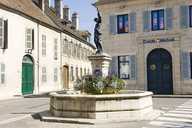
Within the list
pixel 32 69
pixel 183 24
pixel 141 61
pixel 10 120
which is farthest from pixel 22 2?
pixel 10 120

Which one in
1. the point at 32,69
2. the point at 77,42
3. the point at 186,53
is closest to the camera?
the point at 186,53

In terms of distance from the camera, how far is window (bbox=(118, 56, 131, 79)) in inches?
965

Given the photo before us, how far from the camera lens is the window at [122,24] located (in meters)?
24.9

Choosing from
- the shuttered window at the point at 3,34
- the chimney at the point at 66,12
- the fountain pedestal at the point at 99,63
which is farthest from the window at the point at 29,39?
the chimney at the point at 66,12

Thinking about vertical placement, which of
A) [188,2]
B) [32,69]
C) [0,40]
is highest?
[188,2]

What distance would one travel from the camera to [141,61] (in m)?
24.1

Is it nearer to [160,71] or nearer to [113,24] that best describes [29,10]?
[113,24]

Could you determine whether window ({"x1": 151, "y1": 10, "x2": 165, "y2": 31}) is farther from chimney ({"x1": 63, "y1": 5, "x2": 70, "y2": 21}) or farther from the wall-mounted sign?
chimney ({"x1": 63, "y1": 5, "x2": 70, "y2": 21})

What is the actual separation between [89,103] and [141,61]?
45.5 feet

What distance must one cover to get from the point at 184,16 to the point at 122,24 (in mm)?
4320

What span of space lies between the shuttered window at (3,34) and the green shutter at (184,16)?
464 inches

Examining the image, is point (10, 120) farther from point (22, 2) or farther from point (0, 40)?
point (22, 2)

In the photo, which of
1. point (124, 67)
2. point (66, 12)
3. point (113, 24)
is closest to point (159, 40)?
point (124, 67)

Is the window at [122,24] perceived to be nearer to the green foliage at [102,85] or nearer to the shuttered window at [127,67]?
the shuttered window at [127,67]
